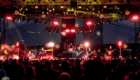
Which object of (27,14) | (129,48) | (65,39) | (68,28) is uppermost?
(27,14)

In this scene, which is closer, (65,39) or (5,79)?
(5,79)

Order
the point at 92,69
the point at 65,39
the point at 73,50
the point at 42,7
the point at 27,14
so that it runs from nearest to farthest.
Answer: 1. the point at 92,69
2. the point at 42,7
3. the point at 27,14
4. the point at 73,50
5. the point at 65,39

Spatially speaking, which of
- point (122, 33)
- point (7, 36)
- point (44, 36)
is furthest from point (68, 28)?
point (7, 36)

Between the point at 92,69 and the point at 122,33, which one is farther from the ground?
the point at 92,69

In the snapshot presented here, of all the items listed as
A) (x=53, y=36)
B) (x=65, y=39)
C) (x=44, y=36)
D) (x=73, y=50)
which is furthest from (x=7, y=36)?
(x=73, y=50)

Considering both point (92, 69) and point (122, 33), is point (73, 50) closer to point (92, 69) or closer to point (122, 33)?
point (122, 33)

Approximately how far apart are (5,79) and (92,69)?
145 centimetres

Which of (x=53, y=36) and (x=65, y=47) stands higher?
(x=53, y=36)

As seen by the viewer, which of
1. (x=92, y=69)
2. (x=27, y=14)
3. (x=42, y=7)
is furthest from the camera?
(x=27, y=14)

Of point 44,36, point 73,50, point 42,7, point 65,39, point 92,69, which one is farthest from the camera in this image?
point 44,36

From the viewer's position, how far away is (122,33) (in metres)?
20.3

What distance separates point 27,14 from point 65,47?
23.6ft

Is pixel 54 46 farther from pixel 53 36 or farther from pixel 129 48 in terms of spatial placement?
pixel 129 48

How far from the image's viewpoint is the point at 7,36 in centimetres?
2142
